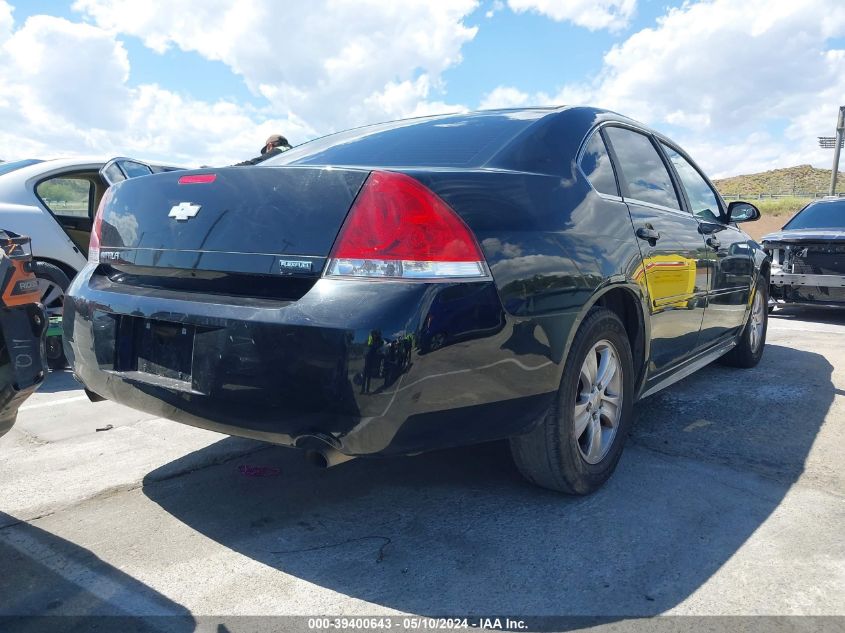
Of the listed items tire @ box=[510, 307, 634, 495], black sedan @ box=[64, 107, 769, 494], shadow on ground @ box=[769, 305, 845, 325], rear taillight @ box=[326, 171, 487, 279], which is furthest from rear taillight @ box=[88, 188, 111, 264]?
shadow on ground @ box=[769, 305, 845, 325]

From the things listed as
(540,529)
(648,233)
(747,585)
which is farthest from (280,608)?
(648,233)

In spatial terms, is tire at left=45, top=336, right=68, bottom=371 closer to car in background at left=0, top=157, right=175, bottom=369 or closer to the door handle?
car in background at left=0, top=157, right=175, bottom=369

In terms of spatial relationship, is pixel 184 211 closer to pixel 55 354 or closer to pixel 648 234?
pixel 648 234

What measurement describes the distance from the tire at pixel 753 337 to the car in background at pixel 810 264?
9.45 ft

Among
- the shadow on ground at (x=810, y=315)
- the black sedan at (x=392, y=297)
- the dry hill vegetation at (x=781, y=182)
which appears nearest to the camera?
the black sedan at (x=392, y=297)

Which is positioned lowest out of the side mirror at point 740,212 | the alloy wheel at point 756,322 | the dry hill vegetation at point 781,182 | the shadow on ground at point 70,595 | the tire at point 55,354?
the shadow on ground at point 70,595

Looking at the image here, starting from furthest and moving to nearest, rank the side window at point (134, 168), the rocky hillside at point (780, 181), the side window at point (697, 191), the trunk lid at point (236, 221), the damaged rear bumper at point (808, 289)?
the rocky hillside at point (780, 181) < the damaged rear bumper at point (808, 289) < the side window at point (134, 168) < the side window at point (697, 191) < the trunk lid at point (236, 221)

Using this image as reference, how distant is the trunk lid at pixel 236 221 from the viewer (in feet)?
7.24

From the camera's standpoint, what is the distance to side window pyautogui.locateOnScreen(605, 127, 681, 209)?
3.35 meters

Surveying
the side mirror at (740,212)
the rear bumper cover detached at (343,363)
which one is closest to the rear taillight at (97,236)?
the rear bumper cover detached at (343,363)

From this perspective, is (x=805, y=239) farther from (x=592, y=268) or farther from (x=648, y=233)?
(x=592, y=268)

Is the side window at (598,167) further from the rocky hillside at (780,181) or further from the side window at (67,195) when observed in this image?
A: the rocky hillside at (780,181)

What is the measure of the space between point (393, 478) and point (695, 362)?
2.06 metres

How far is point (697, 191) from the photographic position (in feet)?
14.5
